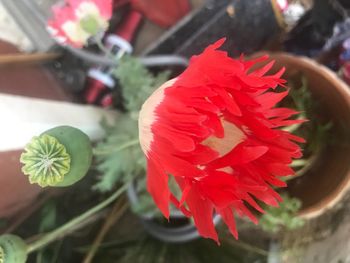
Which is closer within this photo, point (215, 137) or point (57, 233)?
point (215, 137)

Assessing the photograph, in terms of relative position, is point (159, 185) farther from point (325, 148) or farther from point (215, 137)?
point (325, 148)

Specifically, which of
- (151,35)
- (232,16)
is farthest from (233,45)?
(151,35)

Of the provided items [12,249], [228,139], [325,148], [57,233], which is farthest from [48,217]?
[325,148]

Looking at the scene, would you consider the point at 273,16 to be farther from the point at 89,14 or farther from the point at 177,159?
the point at 177,159

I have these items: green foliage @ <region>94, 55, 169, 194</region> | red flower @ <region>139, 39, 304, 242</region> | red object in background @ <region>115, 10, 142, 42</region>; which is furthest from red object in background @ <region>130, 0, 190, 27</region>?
red flower @ <region>139, 39, 304, 242</region>

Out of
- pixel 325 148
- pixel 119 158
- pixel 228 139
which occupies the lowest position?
pixel 325 148

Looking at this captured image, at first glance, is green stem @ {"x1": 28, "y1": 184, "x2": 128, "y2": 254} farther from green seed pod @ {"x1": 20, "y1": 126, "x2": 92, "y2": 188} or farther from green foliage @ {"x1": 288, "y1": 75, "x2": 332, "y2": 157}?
green foliage @ {"x1": 288, "y1": 75, "x2": 332, "y2": 157}

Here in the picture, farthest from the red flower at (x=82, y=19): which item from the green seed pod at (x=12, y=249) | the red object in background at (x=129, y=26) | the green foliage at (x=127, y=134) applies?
the green seed pod at (x=12, y=249)
